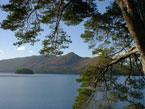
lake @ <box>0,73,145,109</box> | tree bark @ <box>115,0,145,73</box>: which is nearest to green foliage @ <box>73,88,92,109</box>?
lake @ <box>0,73,145,109</box>

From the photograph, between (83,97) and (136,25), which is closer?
(136,25)

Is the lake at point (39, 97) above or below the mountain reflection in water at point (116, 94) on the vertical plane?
below

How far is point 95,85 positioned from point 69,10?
10.7 ft

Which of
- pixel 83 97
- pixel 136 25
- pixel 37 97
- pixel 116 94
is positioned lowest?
pixel 37 97

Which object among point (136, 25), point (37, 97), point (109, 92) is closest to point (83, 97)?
point (109, 92)

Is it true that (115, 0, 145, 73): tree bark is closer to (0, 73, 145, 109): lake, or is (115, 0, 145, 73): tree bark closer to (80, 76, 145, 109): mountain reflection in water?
(80, 76, 145, 109): mountain reflection in water

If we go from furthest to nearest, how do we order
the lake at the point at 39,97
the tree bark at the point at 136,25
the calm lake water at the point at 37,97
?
the calm lake water at the point at 37,97, the lake at the point at 39,97, the tree bark at the point at 136,25

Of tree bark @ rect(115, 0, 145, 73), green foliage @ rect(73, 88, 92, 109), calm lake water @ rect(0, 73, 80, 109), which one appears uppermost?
tree bark @ rect(115, 0, 145, 73)

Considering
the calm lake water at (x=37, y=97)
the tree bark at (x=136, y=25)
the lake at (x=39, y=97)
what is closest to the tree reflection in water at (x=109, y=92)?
the lake at (x=39, y=97)

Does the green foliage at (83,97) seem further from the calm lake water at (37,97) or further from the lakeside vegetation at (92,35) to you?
the calm lake water at (37,97)

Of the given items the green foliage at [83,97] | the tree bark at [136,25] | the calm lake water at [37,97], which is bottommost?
the calm lake water at [37,97]

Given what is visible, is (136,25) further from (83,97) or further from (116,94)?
(83,97)

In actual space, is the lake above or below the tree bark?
below

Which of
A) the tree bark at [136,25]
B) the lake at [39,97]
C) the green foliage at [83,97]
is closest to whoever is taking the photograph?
the tree bark at [136,25]
